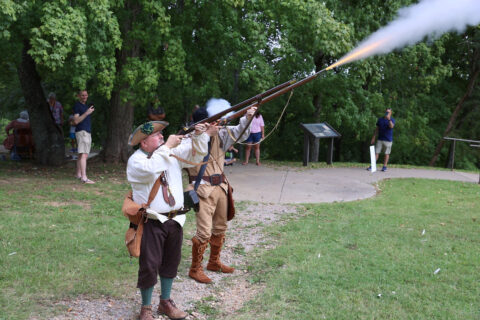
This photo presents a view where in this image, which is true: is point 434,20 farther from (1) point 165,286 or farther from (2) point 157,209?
(1) point 165,286

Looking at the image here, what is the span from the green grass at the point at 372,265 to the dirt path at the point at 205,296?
0.72 feet

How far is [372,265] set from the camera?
600 centimetres

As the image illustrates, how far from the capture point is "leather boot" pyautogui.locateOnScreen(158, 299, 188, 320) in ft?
14.9

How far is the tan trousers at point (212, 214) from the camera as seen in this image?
5.40m

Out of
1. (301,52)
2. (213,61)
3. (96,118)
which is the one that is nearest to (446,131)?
(301,52)

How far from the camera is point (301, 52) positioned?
17.2 m

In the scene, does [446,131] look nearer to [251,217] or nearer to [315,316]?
[251,217]

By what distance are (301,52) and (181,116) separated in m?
6.62

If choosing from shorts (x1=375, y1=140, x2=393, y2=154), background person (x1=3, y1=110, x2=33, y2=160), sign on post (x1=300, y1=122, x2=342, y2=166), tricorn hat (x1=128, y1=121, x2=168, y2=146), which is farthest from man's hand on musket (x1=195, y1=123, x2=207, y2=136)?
background person (x1=3, y1=110, x2=33, y2=160)

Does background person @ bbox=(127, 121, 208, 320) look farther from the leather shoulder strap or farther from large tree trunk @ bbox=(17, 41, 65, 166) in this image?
large tree trunk @ bbox=(17, 41, 65, 166)

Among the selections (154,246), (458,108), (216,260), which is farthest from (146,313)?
(458,108)

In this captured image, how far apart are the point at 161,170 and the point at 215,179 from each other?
4.57ft

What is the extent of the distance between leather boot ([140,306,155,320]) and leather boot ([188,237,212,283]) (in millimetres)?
1145

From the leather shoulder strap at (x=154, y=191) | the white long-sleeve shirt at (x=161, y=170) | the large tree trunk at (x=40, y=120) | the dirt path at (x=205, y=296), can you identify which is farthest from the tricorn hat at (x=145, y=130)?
the large tree trunk at (x=40, y=120)
